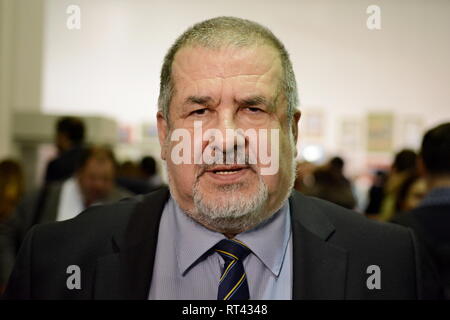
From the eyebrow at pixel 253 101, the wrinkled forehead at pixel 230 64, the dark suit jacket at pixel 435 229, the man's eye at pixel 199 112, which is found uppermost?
the wrinkled forehead at pixel 230 64

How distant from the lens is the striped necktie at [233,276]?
3.44ft

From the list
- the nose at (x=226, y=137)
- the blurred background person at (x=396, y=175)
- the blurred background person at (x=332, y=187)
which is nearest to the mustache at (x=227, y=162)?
the nose at (x=226, y=137)

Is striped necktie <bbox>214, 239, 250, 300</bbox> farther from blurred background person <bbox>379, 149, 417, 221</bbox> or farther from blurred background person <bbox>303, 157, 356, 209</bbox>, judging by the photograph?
blurred background person <bbox>379, 149, 417, 221</bbox>

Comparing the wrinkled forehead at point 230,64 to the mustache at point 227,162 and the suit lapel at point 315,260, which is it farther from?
the suit lapel at point 315,260

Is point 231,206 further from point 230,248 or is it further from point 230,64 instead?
point 230,64

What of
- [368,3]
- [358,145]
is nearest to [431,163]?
[358,145]

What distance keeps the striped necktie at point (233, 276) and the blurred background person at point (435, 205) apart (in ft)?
2.44

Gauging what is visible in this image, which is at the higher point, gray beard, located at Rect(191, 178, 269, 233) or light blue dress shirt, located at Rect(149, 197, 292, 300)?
gray beard, located at Rect(191, 178, 269, 233)

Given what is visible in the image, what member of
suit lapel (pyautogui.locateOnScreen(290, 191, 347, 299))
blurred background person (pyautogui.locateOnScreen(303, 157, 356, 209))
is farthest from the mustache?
blurred background person (pyautogui.locateOnScreen(303, 157, 356, 209))

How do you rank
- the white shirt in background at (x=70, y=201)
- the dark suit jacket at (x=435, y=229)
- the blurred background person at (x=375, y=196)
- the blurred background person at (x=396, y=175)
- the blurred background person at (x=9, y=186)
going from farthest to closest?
the blurred background person at (x=396, y=175) → the blurred background person at (x=375, y=196) → the dark suit jacket at (x=435, y=229) → the blurred background person at (x=9, y=186) → the white shirt in background at (x=70, y=201)

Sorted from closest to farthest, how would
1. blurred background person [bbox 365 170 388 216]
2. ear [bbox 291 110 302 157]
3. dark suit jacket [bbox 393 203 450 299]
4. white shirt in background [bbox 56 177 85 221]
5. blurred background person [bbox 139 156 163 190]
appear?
ear [bbox 291 110 302 157]
white shirt in background [bbox 56 177 85 221]
dark suit jacket [bbox 393 203 450 299]
blurred background person [bbox 139 156 163 190]
blurred background person [bbox 365 170 388 216]

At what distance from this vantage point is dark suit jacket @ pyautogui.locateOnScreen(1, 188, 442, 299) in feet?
3.47

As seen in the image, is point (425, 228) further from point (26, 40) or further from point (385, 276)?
point (26, 40)
